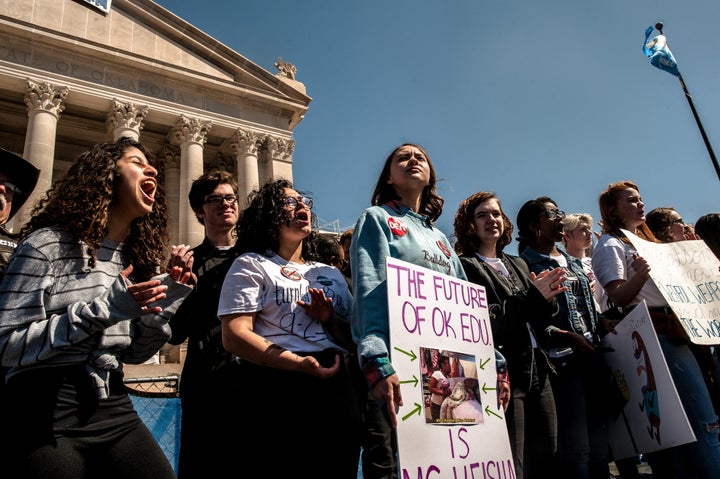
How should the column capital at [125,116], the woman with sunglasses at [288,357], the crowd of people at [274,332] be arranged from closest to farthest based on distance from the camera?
1. the crowd of people at [274,332]
2. the woman with sunglasses at [288,357]
3. the column capital at [125,116]

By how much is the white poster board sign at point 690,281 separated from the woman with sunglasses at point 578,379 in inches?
20.0

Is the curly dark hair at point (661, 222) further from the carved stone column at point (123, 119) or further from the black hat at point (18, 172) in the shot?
the carved stone column at point (123, 119)

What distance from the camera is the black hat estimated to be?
2615mm

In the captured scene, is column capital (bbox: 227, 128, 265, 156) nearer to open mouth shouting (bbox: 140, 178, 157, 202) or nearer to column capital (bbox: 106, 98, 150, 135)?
column capital (bbox: 106, 98, 150, 135)

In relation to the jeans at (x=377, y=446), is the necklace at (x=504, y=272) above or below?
above

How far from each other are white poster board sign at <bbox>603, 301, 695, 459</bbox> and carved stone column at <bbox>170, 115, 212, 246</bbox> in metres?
16.5

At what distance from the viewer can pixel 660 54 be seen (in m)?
11.6

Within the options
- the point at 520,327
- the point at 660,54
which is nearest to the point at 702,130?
the point at 660,54

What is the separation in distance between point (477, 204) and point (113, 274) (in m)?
2.87

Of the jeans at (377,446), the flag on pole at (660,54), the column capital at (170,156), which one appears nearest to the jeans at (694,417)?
the jeans at (377,446)

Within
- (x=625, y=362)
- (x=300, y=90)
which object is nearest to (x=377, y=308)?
(x=625, y=362)

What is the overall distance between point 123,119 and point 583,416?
18.9 meters

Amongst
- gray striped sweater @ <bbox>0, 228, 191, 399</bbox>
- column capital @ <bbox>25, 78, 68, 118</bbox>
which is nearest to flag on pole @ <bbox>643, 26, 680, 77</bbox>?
gray striped sweater @ <bbox>0, 228, 191, 399</bbox>

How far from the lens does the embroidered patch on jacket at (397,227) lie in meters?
2.82
